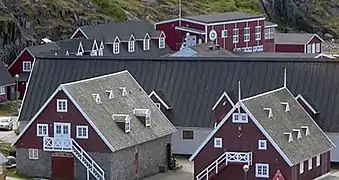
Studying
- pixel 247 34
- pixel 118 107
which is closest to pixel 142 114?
pixel 118 107

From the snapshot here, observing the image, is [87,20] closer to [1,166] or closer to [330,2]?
[1,166]

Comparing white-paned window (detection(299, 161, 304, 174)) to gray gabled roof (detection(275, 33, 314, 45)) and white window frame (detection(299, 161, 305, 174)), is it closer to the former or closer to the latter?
white window frame (detection(299, 161, 305, 174))

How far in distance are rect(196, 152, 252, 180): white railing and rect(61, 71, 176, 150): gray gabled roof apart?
4.23 meters

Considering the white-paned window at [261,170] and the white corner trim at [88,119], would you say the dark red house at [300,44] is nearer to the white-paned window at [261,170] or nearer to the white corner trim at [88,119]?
the white-paned window at [261,170]

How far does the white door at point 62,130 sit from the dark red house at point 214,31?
45.0 meters

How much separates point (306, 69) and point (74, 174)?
58.9ft

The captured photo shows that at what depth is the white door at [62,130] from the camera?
65.4 metres

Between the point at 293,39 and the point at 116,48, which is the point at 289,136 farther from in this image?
the point at 293,39

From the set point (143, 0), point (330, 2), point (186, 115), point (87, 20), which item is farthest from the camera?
point (330, 2)

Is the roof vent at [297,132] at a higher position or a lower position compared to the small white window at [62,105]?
lower

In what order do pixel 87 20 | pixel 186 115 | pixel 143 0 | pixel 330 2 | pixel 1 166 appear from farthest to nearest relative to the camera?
pixel 330 2 < pixel 143 0 < pixel 87 20 < pixel 186 115 < pixel 1 166

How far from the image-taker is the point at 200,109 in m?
74.3

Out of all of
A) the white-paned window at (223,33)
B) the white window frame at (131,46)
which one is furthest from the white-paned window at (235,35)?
the white window frame at (131,46)

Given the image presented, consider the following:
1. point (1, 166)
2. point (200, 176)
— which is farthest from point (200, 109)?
point (1, 166)
